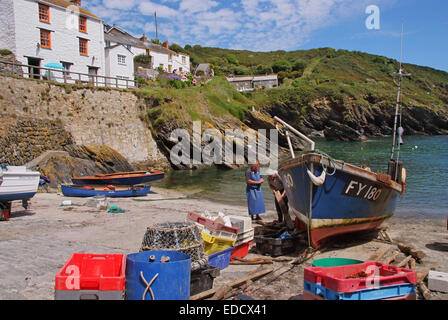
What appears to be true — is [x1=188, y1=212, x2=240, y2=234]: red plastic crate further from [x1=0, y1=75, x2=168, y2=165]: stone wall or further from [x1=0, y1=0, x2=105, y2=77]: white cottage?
[x1=0, y1=0, x2=105, y2=77]: white cottage

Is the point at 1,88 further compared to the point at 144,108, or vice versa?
the point at 144,108

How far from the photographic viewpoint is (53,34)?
29.9m

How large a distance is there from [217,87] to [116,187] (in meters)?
26.2

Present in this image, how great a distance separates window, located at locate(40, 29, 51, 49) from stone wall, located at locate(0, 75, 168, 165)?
6.44m

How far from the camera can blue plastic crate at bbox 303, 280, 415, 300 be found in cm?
409

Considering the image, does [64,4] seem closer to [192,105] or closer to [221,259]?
[192,105]

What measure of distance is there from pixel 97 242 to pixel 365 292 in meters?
5.92

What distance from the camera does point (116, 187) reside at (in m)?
17.1

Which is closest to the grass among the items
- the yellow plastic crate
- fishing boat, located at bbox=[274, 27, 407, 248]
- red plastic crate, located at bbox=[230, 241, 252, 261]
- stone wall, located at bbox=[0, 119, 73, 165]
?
stone wall, located at bbox=[0, 119, 73, 165]

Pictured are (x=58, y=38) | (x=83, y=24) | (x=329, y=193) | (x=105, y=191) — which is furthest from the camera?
(x=83, y=24)

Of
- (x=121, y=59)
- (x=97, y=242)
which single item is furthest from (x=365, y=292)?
(x=121, y=59)

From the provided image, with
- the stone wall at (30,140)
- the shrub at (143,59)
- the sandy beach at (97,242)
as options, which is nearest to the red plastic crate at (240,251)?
the sandy beach at (97,242)
